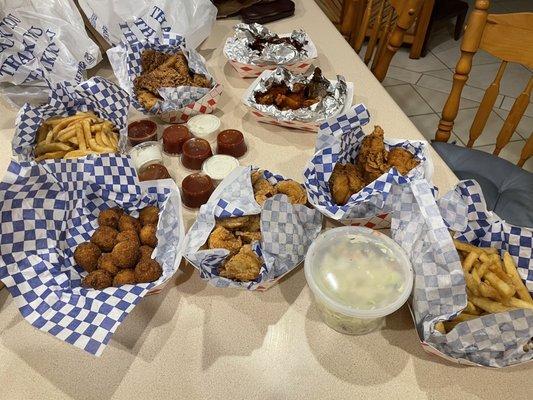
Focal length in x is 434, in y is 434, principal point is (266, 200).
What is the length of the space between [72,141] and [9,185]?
0.34m

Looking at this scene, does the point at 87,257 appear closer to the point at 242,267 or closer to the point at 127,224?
the point at 127,224

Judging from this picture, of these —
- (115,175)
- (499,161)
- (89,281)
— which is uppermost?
(115,175)

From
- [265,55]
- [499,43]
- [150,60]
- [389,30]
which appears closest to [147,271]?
[150,60]

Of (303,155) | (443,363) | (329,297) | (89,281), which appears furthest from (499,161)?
(89,281)

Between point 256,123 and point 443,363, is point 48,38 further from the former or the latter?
point 443,363

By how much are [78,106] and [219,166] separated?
0.50 metres

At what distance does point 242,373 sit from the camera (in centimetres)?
90

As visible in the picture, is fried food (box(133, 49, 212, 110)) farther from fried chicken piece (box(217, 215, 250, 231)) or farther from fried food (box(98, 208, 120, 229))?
fried chicken piece (box(217, 215, 250, 231))

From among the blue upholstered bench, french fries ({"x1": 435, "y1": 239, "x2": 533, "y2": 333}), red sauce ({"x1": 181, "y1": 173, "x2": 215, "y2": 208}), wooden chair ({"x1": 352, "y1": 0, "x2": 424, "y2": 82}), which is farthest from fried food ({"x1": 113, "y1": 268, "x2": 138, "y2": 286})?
wooden chair ({"x1": 352, "y1": 0, "x2": 424, "y2": 82})

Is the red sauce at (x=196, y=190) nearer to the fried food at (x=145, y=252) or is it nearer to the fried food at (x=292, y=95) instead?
the fried food at (x=145, y=252)

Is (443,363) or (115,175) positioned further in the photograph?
(115,175)

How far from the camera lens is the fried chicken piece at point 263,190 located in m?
1.10

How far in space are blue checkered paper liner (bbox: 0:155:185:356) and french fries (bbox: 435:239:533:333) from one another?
627 mm

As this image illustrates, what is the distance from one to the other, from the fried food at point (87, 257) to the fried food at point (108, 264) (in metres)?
0.02
